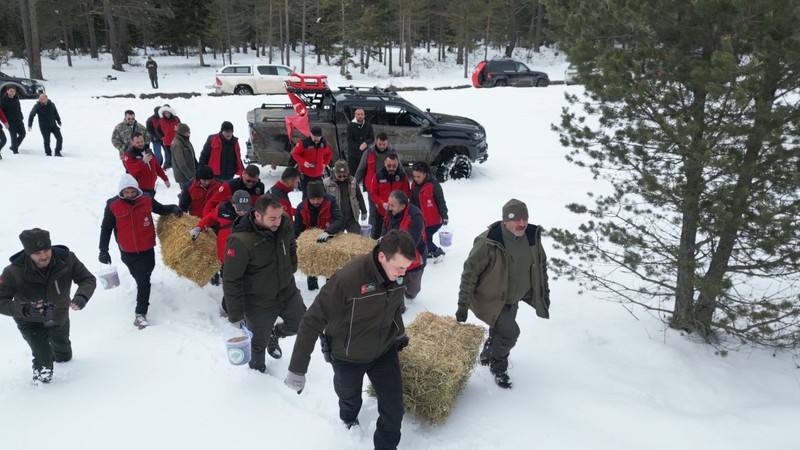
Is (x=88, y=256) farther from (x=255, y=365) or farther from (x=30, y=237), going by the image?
(x=255, y=365)

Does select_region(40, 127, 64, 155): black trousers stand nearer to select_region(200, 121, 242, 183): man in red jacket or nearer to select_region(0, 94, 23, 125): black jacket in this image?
select_region(0, 94, 23, 125): black jacket

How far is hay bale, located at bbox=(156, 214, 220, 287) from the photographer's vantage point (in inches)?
234

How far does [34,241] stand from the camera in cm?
432

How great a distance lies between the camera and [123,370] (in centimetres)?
507

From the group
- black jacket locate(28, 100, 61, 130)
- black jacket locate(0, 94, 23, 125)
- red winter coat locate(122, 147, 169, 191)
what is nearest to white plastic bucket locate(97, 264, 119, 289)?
red winter coat locate(122, 147, 169, 191)

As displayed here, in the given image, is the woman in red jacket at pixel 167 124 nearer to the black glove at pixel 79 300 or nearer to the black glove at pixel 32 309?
the black glove at pixel 79 300

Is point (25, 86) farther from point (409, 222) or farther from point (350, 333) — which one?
point (350, 333)

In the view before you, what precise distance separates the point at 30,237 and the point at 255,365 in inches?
86.5

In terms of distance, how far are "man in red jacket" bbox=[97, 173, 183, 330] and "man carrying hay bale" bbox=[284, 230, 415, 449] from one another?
304 centimetres

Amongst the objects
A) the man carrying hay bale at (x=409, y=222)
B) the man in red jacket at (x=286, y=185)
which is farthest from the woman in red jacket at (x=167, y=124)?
the man carrying hay bale at (x=409, y=222)

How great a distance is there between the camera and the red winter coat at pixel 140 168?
7.98 m

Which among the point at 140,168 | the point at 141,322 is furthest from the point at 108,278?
the point at 140,168

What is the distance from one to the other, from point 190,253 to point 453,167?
284 inches

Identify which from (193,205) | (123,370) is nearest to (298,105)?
(193,205)
